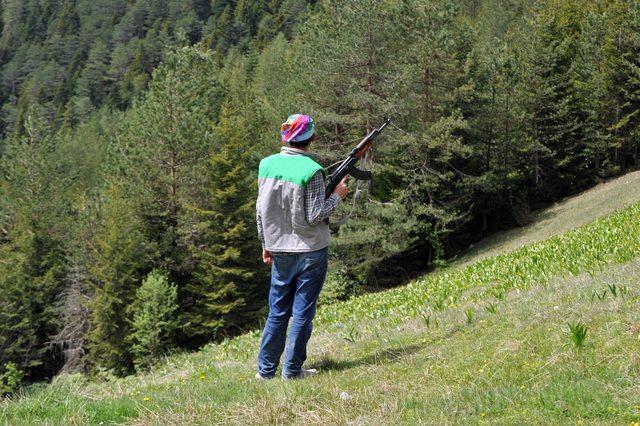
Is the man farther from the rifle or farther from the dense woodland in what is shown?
the dense woodland

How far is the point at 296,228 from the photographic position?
5.39 meters

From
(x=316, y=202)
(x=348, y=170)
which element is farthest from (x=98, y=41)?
(x=316, y=202)

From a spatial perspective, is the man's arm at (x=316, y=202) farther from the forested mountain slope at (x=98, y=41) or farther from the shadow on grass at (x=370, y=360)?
the forested mountain slope at (x=98, y=41)

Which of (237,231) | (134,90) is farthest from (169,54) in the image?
(134,90)

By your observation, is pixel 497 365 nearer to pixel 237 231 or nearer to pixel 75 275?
pixel 237 231

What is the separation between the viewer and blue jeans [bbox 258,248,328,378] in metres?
5.41

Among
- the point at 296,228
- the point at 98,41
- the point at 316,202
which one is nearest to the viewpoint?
the point at 316,202

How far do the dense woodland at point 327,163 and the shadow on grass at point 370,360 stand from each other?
23400 millimetres

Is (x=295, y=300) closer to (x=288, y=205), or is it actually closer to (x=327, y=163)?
(x=288, y=205)

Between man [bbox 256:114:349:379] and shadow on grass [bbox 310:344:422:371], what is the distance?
1.41ft

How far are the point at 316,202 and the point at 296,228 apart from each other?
314mm

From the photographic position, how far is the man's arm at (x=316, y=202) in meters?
5.29

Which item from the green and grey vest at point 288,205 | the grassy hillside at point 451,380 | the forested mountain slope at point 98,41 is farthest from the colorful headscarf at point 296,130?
the forested mountain slope at point 98,41

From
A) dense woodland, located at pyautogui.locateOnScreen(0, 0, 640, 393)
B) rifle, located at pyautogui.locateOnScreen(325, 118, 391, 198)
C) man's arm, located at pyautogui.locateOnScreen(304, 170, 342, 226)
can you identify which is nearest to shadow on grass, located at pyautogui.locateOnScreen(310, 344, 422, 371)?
man's arm, located at pyautogui.locateOnScreen(304, 170, 342, 226)
